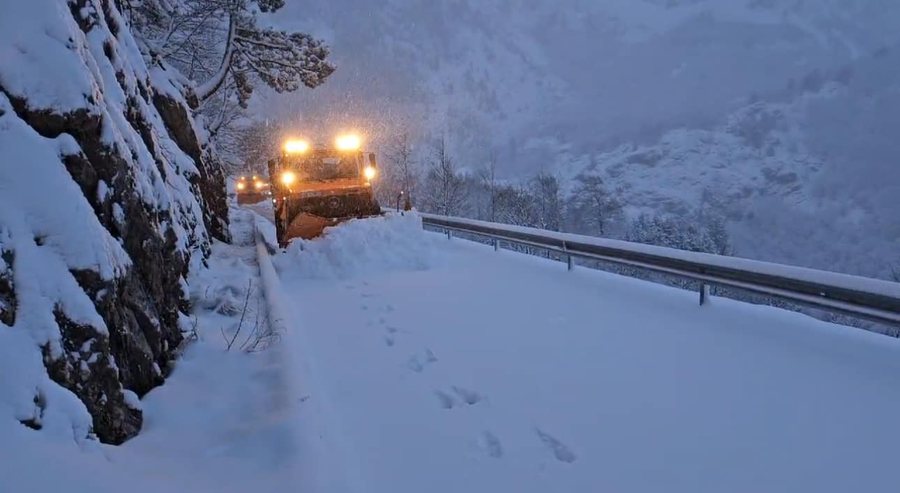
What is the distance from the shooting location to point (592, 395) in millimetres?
4270

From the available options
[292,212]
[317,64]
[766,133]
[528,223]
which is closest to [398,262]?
[292,212]

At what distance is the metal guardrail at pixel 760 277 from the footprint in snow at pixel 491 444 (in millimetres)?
3626

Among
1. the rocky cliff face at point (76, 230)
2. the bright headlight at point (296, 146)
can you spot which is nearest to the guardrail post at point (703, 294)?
the rocky cliff face at point (76, 230)

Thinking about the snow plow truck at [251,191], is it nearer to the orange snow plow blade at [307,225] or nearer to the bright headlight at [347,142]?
the bright headlight at [347,142]

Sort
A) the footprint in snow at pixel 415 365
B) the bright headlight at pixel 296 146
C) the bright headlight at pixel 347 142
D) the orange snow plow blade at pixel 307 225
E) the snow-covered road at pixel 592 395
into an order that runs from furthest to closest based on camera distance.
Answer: the bright headlight at pixel 347 142 → the bright headlight at pixel 296 146 → the orange snow plow blade at pixel 307 225 → the footprint in snow at pixel 415 365 → the snow-covered road at pixel 592 395

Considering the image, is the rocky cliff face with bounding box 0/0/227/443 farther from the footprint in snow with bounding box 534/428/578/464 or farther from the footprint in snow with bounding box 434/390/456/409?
the footprint in snow with bounding box 534/428/578/464

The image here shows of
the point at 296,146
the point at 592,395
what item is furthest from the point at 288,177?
the point at 592,395

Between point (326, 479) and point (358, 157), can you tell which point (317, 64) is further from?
point (326, 479)

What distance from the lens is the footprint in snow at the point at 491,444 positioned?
3.44 m

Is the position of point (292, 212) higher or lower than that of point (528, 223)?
higher

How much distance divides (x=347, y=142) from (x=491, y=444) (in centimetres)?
1132

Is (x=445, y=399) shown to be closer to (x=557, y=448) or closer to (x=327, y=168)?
(x=557, y=448)

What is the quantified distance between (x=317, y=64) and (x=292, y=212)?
596cm

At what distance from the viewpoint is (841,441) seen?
345 cm
